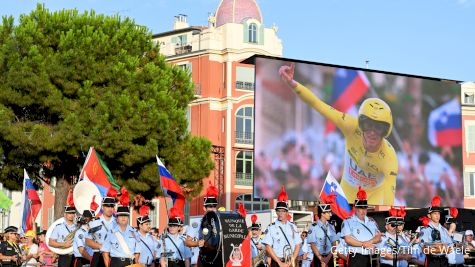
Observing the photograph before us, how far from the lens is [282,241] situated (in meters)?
18.4

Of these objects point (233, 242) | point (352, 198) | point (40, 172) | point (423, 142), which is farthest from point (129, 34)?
point (233, 242)

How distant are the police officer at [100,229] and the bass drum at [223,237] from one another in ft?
5.60

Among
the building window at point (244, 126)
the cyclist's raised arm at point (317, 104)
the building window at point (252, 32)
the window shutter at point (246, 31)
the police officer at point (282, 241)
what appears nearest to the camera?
the police officer at point (282, 241)

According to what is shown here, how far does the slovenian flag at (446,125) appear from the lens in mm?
43594

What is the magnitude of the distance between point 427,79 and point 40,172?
17.3m

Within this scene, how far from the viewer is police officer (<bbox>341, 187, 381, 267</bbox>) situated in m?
17.1

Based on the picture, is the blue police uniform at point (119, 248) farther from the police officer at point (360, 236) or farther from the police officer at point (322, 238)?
the police officer at point (322, 238)

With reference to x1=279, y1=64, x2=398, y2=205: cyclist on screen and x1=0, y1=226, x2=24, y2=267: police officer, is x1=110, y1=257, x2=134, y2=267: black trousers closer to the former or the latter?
x1=0, y1=226, x2=24, y2=267: police officer

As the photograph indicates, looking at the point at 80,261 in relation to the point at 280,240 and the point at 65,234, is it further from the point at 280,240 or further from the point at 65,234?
the point at 280,240

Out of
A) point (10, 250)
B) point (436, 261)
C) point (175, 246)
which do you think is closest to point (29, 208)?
point (10, 250)

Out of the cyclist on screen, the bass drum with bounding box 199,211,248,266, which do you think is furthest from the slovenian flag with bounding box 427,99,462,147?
the bass drum with bounding box 199,211,248,266

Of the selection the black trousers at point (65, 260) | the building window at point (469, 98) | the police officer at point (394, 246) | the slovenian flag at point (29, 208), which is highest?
the building window at point (469, 98)

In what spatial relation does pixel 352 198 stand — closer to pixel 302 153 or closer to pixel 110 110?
pixel 302 153

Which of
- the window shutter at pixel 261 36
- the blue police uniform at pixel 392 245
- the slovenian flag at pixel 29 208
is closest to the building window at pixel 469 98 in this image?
the window shutter at pixel 261 36
